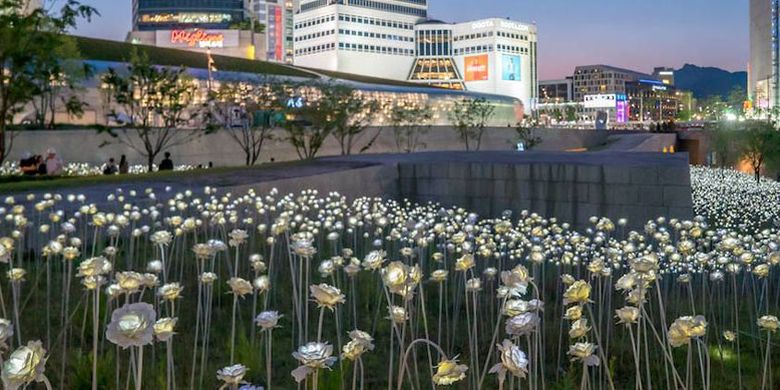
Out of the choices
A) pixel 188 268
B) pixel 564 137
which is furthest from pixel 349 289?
pixel 564 137

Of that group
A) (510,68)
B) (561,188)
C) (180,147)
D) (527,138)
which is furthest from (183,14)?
(561,188)

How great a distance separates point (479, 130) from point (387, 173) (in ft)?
125

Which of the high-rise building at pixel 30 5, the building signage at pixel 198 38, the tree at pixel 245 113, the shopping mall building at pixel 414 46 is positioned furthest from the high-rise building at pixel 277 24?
the tree at pixel 245 113

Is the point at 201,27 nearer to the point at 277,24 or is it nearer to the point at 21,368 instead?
the point at 277,24

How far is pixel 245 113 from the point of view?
36.6 meters

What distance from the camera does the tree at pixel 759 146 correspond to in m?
47.3

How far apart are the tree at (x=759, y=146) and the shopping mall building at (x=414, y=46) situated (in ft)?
348

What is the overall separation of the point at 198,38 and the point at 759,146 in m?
78.4

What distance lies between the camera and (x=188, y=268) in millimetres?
9523

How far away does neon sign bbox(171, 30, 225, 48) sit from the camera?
10538 cm

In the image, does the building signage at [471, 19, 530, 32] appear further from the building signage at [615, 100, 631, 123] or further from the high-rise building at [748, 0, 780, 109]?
the high-rise building at [748, 0, 780, 109]

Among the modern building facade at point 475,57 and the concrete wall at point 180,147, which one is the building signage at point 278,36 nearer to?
the modern building facade at point 475,57

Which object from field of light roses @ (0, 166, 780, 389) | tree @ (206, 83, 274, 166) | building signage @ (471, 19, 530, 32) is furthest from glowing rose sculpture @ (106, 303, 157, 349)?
building signage @ (471, 19, 530, 32)

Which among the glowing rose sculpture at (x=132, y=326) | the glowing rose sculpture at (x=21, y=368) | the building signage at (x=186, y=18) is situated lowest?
the glowing rose sculpture at (x=21, y=368)
